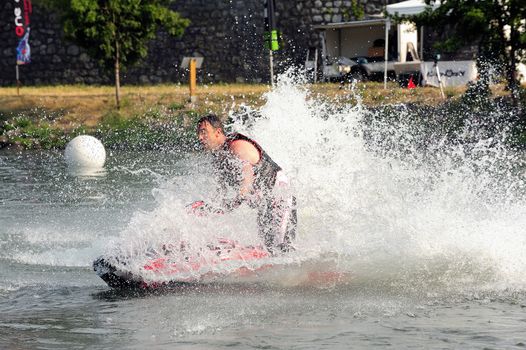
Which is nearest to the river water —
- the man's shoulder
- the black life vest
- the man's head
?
the black life vest

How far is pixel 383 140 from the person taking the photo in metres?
24.2

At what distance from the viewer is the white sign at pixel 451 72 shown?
97.1ft

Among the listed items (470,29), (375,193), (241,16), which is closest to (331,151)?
(375,193)

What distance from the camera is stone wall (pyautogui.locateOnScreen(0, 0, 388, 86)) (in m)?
36.2

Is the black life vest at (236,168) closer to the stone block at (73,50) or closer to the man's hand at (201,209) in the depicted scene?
the man's hand at (201,209)

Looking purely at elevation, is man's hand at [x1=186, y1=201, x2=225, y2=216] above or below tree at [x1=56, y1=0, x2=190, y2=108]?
below

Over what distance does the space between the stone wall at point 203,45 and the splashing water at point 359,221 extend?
22860 mm

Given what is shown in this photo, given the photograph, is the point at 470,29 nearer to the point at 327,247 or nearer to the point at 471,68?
the point at 471,68

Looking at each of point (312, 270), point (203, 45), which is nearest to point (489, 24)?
point (203, 45)

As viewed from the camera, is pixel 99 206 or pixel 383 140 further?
pixel 383 140

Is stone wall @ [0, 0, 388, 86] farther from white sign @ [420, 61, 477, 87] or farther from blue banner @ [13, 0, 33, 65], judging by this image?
white sign @ [420, 61, 477, 87]

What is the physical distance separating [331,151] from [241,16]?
84.5ft

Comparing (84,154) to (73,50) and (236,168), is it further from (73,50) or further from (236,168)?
(73,50)

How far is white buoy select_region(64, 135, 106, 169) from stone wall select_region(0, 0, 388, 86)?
13808 mm
